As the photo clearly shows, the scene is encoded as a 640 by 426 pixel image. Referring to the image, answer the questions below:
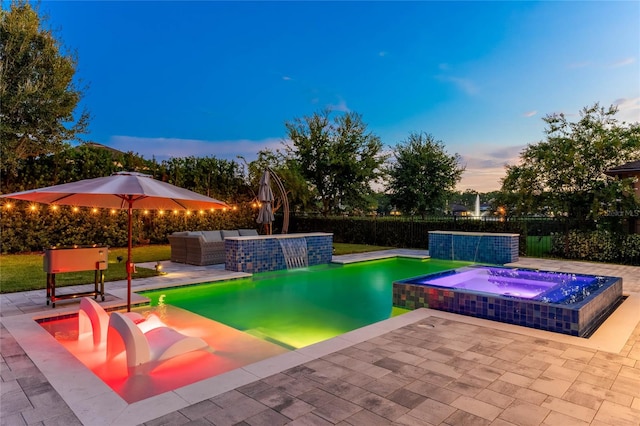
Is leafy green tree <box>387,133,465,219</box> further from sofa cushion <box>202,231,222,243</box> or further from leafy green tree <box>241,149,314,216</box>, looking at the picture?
sofa cushion <box>202,231,222,243</box>

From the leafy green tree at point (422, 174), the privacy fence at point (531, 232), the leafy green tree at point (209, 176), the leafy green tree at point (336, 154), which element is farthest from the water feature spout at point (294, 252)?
the leafy green tree at point (422, 174)

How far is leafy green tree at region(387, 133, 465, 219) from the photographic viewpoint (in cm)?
2114

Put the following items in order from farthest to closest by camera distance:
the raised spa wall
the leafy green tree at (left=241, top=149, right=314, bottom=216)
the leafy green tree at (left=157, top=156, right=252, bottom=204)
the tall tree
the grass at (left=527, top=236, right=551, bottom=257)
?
the leafy green tree at (left=241, top=149, right=314, bottom=216) → the leafy green tree at (left=157, top=156, right=252, bottom=204) → the grass at (left=527, top=236, right=551, bottom=257) → the tall tree → the raised spa wall

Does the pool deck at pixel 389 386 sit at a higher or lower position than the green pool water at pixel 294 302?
higher

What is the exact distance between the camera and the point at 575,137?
1262 cm

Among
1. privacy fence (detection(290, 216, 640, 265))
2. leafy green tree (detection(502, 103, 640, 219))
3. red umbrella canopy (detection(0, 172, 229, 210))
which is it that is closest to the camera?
red umbrella canopy (detection(0, 172, 229, 210))

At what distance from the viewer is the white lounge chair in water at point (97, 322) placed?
4.25m

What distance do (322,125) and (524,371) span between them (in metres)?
19.9

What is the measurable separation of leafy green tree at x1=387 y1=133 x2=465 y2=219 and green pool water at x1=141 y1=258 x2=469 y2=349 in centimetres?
1191

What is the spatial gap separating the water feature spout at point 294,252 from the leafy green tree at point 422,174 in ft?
38.8

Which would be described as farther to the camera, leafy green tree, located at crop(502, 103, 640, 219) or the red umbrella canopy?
leafy green tree, located at crop(502, 103, 640, 219)

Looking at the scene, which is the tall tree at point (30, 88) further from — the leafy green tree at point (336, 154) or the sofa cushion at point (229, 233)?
the leafy green tree at point (336, 154)

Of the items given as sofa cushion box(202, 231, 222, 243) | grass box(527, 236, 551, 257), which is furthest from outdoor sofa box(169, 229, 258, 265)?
grass box(527, 236, 551, 257)

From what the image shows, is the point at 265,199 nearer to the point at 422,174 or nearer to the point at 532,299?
the point at 532,299
